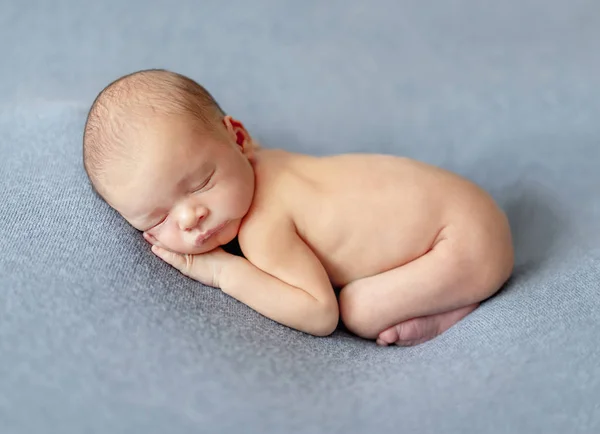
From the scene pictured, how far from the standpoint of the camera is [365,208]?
A: 3.96 feet

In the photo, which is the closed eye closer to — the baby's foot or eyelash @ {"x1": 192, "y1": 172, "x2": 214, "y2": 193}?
eyelash @ {"x1": 192, "y1": 172, "x2": 214, "y2": 193}

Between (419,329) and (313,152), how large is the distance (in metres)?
0.61

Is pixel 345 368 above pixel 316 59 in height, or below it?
below

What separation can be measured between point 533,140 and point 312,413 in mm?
992

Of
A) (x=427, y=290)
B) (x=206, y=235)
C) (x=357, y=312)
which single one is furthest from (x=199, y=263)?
(x=427, y=290)

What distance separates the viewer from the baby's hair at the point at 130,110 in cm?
111

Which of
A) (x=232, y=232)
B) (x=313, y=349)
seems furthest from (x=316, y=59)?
(x=313, y=349)

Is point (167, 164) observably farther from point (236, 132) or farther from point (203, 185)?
point (236, 132)

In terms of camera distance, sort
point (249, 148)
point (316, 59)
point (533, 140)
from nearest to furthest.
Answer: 1. point (249, 148)
2. point (533, 140)
3. point (316, 59)

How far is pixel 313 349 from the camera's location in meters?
1.14

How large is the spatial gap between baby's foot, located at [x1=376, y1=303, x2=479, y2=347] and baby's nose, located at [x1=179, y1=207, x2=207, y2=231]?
1.23ft

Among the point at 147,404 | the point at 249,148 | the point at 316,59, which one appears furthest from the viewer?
the point at 316,59

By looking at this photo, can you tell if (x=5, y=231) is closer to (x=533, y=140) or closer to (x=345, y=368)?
(x=345, y=368)

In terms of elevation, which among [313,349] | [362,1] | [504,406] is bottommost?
[313,349]
